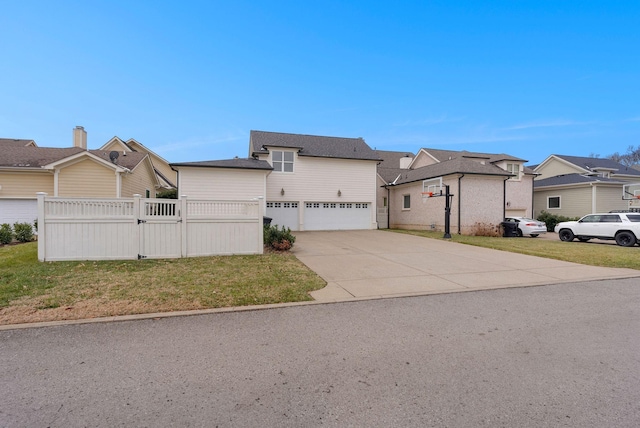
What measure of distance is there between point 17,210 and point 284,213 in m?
13.8

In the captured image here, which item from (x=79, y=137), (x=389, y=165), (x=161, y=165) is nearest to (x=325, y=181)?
(x=389, y=165)

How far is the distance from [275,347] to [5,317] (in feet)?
12.6

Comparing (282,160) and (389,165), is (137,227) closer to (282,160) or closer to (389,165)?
(282,160)

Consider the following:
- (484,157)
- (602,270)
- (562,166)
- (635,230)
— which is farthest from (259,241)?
(562,166)

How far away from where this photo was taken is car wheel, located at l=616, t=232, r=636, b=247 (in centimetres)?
1419

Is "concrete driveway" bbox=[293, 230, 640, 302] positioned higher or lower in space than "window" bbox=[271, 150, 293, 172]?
lower

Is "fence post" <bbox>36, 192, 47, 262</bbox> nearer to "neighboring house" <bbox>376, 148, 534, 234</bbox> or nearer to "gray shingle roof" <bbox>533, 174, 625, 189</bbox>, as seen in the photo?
"neighboring house" <bbox>376, 148, 534, 234</bbox>

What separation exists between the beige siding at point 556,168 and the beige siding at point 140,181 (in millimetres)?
36666

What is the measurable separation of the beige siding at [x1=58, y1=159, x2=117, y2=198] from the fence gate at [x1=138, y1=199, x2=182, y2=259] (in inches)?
380

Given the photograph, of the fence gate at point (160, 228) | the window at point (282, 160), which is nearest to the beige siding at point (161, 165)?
the window at point (282, 160)

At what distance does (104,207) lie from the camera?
8.69 meters

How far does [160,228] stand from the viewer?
9086 millimetres

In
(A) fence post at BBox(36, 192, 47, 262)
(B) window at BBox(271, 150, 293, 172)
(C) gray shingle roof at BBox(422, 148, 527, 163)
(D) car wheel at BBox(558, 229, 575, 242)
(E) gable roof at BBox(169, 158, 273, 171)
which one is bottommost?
(D) car wheel at BBox(558, 229, 575, 242)

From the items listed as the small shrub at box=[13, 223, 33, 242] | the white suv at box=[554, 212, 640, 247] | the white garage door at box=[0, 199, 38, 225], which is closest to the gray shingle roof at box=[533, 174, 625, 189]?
the white suv at box=[554, 212, 640, 247]
